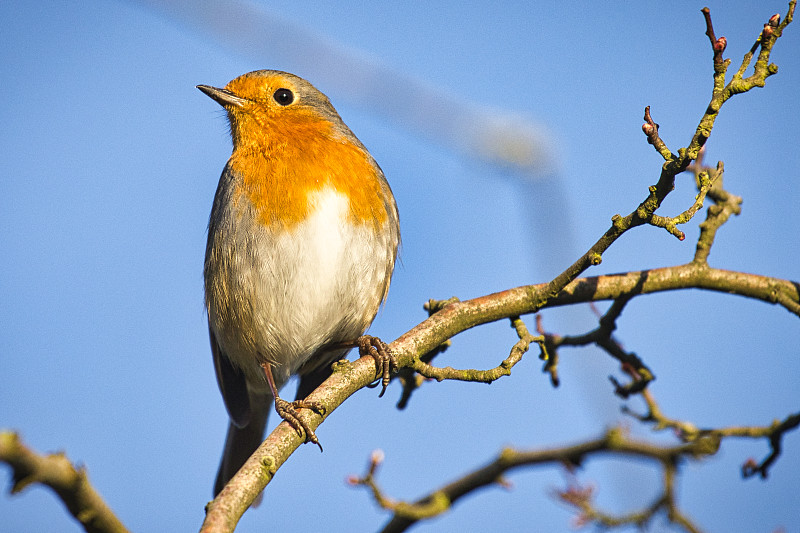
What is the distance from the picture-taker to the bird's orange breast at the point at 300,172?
372 centimetres

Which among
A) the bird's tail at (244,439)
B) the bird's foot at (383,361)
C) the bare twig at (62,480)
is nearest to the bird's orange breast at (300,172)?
the bird's foot at (383,361)

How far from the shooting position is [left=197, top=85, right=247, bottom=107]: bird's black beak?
4.30 metres

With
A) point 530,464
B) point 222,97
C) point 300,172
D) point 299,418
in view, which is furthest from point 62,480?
point 222,97

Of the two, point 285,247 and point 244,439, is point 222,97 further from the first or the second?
point 244,439

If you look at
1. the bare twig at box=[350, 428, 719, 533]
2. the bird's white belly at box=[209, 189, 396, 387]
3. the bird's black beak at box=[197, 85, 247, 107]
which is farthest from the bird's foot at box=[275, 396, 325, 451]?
the bird's black beak at box=[197, 85, 247, 107]

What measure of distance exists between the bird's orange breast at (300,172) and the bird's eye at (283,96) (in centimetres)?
18

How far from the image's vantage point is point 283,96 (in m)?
4.42

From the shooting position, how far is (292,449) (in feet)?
8.68

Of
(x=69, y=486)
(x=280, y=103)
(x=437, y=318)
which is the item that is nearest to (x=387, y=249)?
(x=437, y=318)

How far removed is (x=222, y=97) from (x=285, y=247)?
121 centimetres

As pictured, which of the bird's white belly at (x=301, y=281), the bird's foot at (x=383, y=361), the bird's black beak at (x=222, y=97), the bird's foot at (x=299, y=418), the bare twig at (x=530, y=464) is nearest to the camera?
the bare twig at (x=530, y=464)

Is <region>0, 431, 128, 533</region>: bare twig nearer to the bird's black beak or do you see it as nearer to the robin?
the robin

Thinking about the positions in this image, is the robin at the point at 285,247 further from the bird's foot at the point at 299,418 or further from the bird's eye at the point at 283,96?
the bird's foot at the point at 299,418

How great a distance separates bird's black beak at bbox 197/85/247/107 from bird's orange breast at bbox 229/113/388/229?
223 mm
